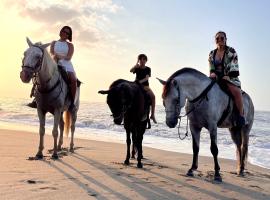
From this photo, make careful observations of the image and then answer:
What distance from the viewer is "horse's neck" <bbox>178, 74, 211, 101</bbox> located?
6656 millimetres

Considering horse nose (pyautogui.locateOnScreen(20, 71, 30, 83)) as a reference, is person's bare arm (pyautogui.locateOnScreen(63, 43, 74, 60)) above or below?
above

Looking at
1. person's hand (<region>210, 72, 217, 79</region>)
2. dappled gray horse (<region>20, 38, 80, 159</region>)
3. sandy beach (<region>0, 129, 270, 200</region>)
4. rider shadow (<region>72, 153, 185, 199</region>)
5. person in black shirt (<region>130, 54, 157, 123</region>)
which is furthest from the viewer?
person in black shirt (<region>130, 54, 157, 123</region>)

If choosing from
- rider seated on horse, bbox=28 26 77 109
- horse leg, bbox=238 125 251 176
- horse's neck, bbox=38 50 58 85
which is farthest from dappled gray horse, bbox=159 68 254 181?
rider seated on horse, bbox=28 26 77 109

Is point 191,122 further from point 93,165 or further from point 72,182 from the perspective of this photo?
point 72,182

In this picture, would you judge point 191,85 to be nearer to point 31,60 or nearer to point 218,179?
point 218,179

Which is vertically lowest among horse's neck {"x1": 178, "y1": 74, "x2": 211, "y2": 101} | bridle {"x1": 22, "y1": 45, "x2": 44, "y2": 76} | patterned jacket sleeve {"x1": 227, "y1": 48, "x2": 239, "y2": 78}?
horse's neck {"x1": 178, "y1": 74, "x2": 211, "y2": 101}

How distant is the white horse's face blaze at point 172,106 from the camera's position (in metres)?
6.32

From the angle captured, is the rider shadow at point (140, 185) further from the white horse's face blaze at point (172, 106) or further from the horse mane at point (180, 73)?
the horse mane at point (180, 73)

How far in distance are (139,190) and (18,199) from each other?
5.57 feet

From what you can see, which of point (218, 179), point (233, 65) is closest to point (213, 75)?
point (233, 65)

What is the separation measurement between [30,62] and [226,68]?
12.3 feet

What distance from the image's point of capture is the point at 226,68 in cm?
773

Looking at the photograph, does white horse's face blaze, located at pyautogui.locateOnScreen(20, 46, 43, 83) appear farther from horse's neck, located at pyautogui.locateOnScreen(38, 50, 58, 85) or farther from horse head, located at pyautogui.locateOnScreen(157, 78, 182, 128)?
horse head, located at pyautogui.locateOnScreen(157, 78, 182, 128)

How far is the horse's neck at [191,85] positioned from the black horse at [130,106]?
1.27m
